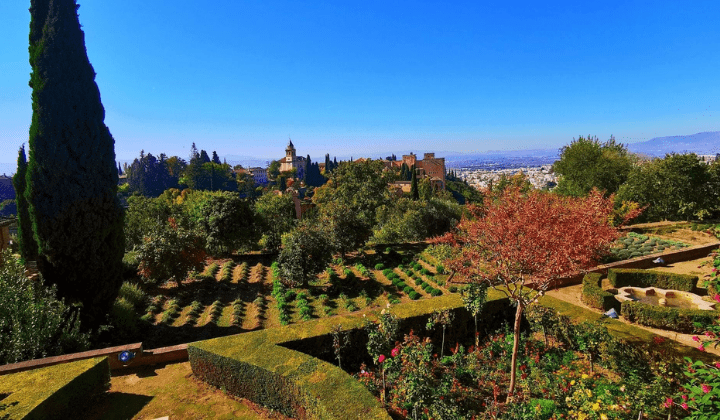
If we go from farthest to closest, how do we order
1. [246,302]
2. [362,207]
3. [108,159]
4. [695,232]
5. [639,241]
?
[362,207], [695,232], [639,241], [246,302], [108,159]

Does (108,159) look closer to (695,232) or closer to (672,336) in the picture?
(672,336)

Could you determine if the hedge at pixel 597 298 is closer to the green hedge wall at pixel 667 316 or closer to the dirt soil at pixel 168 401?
the green hedge wall at pixel 667 316

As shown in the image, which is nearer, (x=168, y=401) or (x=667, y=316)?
(x=168, y=401)

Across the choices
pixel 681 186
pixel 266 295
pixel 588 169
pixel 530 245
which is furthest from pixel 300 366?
pixel 588 169

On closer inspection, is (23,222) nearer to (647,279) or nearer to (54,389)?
(54,389)

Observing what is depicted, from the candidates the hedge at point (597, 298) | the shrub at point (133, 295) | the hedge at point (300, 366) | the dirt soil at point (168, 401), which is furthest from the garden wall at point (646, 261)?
the shrub at point (133, 295)

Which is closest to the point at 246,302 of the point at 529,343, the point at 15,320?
the point at 15,320
